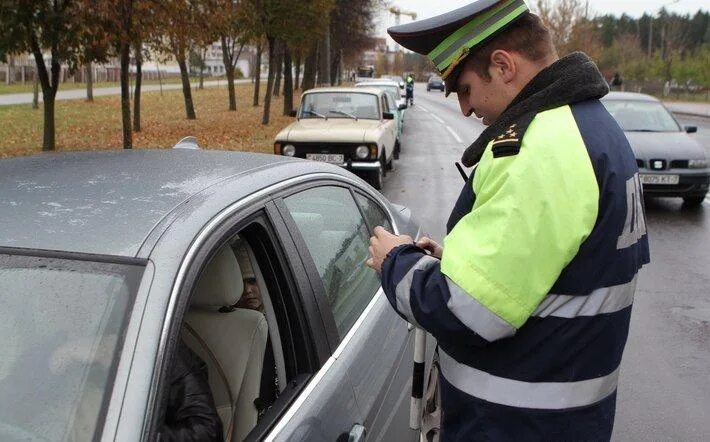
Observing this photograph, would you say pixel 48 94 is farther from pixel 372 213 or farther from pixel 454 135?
pixel 454 135

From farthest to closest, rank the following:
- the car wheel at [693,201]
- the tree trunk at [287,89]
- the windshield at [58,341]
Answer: the tree trunk at [287,89]
the car wheel at [693,201]
the windshield at [58,341]

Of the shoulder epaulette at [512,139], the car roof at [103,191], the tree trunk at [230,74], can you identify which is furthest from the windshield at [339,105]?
the tree trunk at [230,74]

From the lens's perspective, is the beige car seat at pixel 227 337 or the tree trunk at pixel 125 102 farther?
the tree trunk at pixel 125 102

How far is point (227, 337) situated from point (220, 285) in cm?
18

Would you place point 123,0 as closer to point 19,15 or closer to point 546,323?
point 19,15

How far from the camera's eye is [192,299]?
7.60 ft

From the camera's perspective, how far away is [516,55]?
5.94 ft

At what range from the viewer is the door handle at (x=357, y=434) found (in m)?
2.05

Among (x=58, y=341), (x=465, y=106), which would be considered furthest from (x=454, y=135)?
(x=58, y=341)

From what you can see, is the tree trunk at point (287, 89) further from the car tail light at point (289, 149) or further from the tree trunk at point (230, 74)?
the car tail light at point (289, 149)

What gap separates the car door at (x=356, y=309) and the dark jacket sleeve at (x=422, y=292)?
531mm

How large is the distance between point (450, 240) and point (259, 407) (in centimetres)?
97

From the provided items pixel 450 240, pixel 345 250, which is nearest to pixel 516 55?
pixel 450 240

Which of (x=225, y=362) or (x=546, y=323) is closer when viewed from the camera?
(x=546, y=323)
